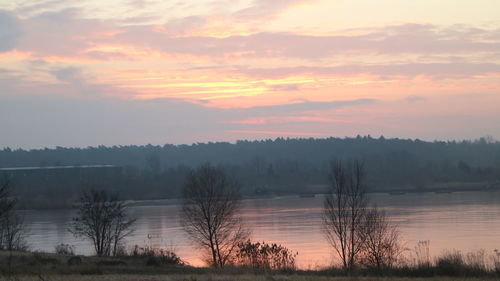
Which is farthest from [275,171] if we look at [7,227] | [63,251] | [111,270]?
[111,270]

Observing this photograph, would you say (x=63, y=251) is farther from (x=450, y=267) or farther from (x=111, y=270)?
(x=450, y=267)

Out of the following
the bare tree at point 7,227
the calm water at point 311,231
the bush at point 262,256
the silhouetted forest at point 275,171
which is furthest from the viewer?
the silhouetted forest at point 275,171

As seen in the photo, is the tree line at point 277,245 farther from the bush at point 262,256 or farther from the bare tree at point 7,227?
the bare tree at point 7,227

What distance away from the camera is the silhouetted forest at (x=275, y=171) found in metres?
108

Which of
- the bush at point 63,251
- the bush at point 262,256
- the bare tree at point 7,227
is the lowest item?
the bush at point 262,256

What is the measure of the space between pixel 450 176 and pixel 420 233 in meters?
76.9

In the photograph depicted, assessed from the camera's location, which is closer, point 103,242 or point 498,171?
point 103,242

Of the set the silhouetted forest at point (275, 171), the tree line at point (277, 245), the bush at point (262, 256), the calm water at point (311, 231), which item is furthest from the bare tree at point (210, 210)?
the silhouetted forest at point (275, 171)

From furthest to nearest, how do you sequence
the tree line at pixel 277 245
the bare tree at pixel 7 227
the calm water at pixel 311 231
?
the calm water at pixel 311 231, the bare tree at pixel 7 227, the tree line at pixel 277 245

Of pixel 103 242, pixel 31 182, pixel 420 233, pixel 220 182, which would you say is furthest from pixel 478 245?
pixel 31 182

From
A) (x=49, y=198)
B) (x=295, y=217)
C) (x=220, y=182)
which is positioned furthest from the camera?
(x=49, y=198)

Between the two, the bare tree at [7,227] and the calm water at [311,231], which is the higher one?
the bare tree at [7,227]

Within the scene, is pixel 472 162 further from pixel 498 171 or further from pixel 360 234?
pixel 360 234

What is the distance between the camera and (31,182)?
11700 cm
